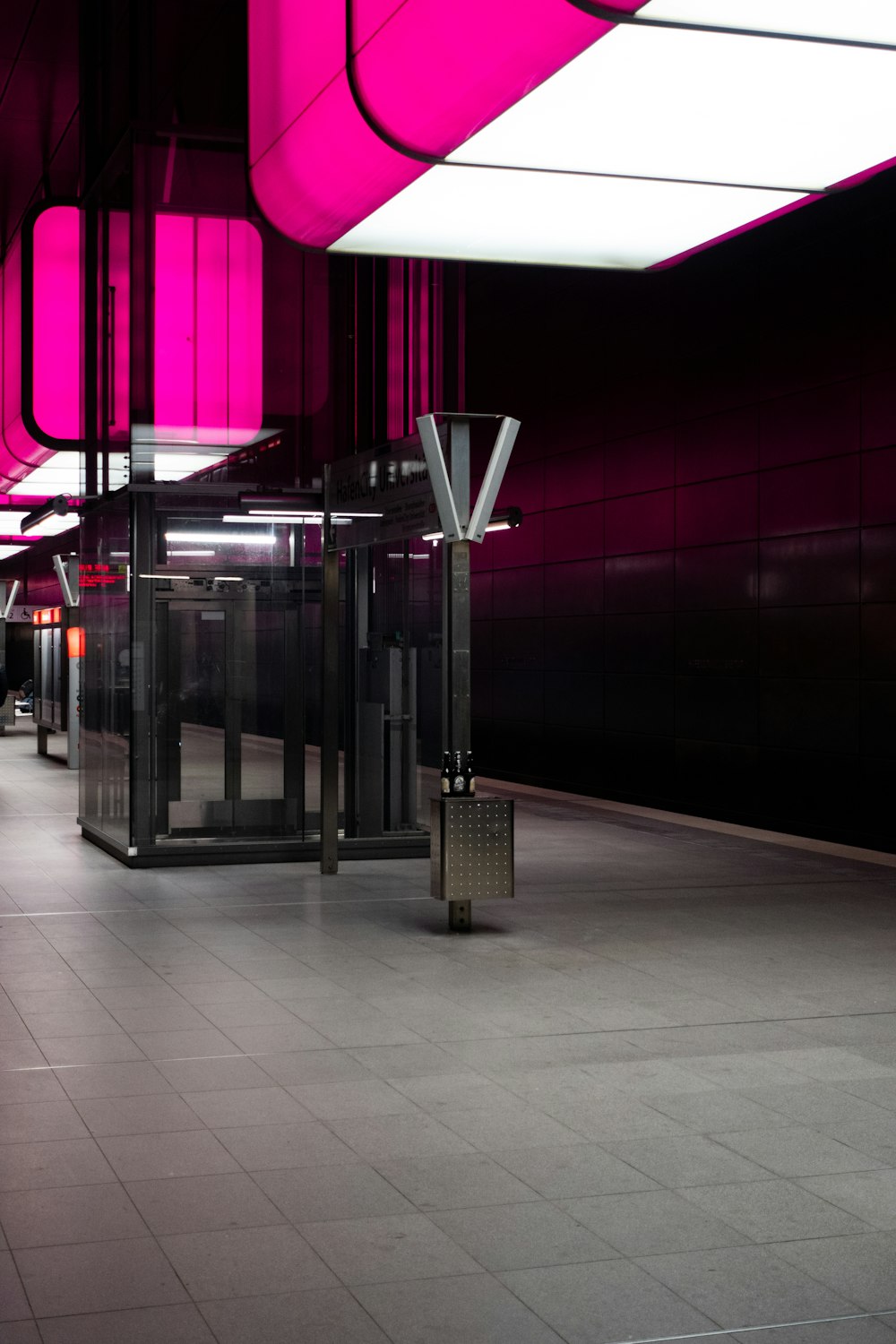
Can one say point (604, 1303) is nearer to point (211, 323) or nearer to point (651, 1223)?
point (651, 1223)

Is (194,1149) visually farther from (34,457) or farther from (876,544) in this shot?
(34,457)

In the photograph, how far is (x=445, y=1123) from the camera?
6.00m

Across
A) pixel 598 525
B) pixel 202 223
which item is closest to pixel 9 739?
pixel 598 525

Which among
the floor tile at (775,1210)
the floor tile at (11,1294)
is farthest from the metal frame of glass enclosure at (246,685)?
the floor tile at (11,1294)

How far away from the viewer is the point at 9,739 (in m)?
33.6

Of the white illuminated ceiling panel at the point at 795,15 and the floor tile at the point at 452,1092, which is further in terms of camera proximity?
the floor tile at the point at 452,1092

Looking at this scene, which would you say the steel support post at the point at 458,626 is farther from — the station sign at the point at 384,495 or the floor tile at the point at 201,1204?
the floor tile at the point at 201,1204

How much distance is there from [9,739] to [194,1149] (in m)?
29.2

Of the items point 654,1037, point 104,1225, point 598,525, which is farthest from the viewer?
point 598,525

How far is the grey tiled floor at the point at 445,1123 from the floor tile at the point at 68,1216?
2 cm

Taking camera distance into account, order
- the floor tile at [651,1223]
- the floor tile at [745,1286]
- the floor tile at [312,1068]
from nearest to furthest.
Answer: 1. the floor tile at [745,1286]
2. the floor tile at [651,1223]
3. the floor tile at [312,1068]

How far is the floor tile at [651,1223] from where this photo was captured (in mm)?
4738

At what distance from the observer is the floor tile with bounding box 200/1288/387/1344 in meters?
4.04

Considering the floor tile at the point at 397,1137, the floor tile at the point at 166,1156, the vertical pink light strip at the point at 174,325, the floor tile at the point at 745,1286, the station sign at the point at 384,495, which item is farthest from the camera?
the vertical pink light strip at the point at 174,325
